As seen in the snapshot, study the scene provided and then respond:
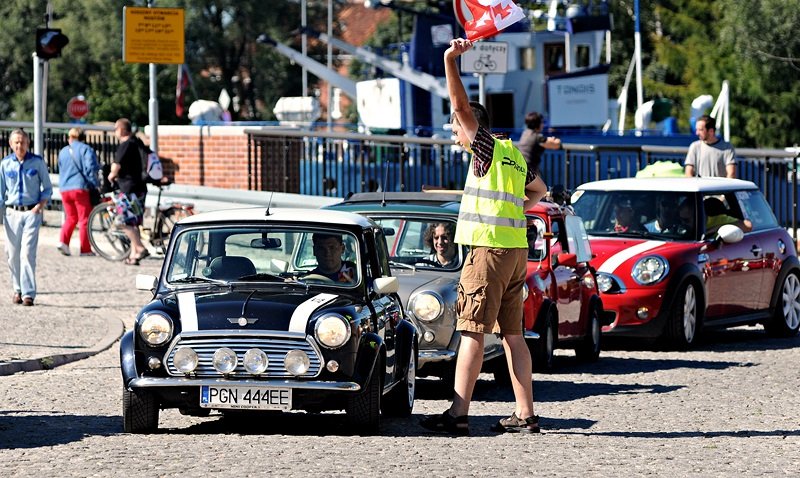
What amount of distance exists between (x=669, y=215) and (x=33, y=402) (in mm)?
6989

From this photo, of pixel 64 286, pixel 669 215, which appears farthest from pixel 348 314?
pixel 64 286

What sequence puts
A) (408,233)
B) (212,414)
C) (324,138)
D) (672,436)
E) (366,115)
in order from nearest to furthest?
1. (672,436)
2. (212,414)
3. (408,233)
4. (324,138)
5. (366,115)

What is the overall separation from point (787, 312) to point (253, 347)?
8885 millimetres

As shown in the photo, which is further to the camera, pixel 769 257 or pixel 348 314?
pixel 769 257

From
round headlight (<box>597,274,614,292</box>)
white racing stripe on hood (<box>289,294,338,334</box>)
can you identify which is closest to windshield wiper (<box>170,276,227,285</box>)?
white racing stripe on hood (<box>289,294,338,334</box>)

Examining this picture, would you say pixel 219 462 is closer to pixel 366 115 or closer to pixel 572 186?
pixel 572 186

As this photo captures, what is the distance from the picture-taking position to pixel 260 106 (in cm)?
7881

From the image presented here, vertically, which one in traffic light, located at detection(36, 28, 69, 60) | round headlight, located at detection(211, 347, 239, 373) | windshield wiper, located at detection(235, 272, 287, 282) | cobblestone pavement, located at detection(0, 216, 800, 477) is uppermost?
traffic light, located at detection(36, 28, 69, 60)

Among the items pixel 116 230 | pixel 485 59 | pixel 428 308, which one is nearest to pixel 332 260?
pixel 428 308

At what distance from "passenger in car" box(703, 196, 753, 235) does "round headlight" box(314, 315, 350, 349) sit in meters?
7.38

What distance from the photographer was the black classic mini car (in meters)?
9.09

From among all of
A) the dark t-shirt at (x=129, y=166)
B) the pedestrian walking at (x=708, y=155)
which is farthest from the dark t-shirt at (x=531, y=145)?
the dark t-shirt at (x=129, y=166)

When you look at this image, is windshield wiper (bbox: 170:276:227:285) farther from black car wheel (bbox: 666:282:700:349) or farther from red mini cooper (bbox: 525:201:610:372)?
black car wheel (bbox: 666:282:700:349)

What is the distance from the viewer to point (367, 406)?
9281 mm
